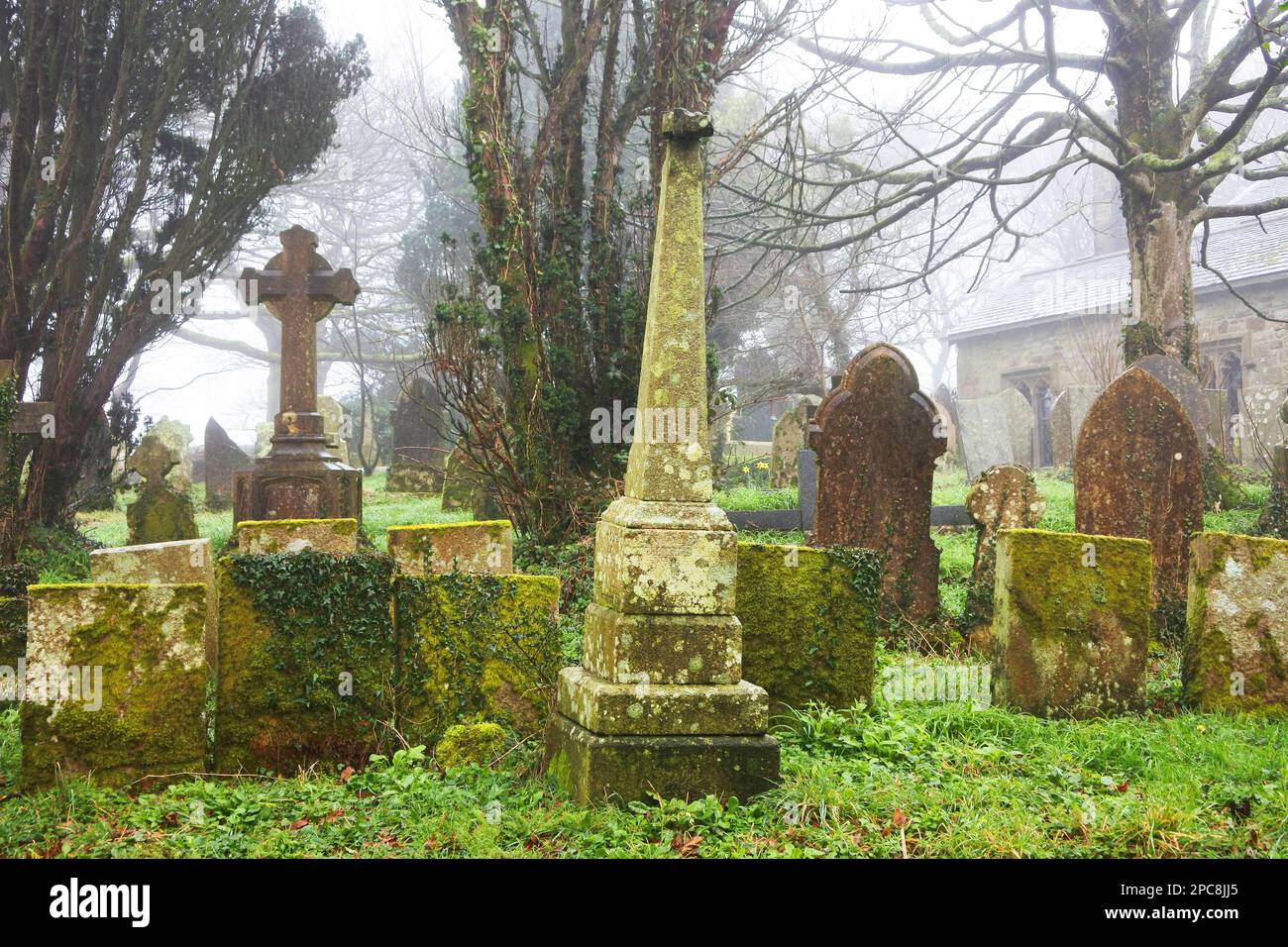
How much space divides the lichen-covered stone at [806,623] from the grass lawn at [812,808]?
15 cm

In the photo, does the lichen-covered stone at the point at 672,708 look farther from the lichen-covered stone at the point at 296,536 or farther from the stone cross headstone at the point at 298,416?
the stone cross headstone at the point at 298,416

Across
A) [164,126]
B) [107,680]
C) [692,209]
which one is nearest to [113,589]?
[107,680]

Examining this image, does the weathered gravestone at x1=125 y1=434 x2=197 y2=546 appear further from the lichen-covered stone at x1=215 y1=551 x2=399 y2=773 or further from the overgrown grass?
the lichen-covered stone at x1=215 y1=551 x2=399 y2=773

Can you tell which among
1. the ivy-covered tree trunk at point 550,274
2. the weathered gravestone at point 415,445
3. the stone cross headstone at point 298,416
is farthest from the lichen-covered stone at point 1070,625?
the weathered gravestone at point 415,445

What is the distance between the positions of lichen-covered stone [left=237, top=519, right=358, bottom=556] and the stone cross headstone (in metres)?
4.59

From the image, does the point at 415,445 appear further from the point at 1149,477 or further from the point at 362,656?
the point at 362,656

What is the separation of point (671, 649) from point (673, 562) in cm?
35

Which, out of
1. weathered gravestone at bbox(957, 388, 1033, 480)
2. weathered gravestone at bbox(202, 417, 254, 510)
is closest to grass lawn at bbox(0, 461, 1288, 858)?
weathered gravestone at bbox(202, 417, 254, 510)

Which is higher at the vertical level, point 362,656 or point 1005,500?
point 1005,500

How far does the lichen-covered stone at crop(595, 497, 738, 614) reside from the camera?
13.5 feet

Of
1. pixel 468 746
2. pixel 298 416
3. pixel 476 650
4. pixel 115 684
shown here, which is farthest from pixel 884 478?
pixel 298 416

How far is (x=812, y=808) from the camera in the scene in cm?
392

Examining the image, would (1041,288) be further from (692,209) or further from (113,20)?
Result: (692,209)

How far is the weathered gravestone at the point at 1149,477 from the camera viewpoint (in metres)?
7.24
